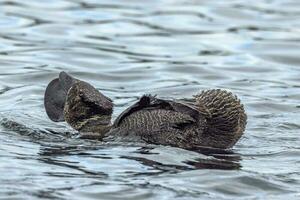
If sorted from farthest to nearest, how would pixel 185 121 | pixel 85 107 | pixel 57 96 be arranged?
pixel 57 96 < pixel 85 107 < pixel 185 121

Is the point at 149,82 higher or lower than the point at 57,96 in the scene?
lower

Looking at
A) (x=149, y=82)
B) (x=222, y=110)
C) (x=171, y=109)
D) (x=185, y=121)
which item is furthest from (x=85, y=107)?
(x=149, y=82)

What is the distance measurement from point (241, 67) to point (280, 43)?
2.00 metres

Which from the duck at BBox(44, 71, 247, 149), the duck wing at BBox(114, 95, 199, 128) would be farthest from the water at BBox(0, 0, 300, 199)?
the duck wing at BBox(114, 95, 199, 128)

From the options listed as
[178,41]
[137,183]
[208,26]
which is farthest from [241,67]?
[137,183]

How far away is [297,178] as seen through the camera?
326 inches

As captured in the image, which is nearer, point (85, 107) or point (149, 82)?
point (85, 107)

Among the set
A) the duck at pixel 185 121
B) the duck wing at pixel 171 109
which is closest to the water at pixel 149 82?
the duck at pixel 185 121

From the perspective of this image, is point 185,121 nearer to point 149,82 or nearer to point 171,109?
point 171,109

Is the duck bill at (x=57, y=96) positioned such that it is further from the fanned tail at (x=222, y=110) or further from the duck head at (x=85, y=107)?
the fanned tail at (x=222, y=110)

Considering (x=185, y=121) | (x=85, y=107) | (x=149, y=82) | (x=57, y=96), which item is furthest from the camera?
(x=149, y=82)

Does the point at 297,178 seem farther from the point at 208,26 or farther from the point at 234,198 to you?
the point at 208,26

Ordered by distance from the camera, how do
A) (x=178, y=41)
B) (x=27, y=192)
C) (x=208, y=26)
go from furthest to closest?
(x=208, y=26)
(x=178, y=41)
(x=27, y=192)

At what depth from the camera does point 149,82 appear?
42.3 ft
